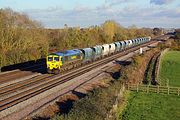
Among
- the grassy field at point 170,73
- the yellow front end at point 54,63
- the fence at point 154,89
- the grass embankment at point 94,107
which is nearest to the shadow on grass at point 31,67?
the yellow front end at point 54,63

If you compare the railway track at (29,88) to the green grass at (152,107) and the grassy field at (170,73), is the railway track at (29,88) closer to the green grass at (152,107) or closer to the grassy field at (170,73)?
the green grass at (152,107)

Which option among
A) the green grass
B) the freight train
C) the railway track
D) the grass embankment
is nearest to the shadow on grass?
the freight train

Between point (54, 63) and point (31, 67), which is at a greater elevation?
point (54, 63)

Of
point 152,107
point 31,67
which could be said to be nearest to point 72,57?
point 31,67

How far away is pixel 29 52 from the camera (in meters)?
55.9

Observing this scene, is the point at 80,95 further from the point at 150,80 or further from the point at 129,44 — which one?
the point at 129,44

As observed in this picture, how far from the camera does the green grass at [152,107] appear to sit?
26545 millimetres

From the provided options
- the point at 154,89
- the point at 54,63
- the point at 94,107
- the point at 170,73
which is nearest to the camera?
the point at 94,107

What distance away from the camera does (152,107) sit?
3000 cm

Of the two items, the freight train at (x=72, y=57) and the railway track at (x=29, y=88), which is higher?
the freight train at (x=72, y=57)

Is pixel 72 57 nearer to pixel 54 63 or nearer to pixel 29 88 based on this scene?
pixel 54 63

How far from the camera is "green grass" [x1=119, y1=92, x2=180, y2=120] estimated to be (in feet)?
87.1

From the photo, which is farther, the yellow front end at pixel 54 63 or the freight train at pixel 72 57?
the freight train at pixel 72 57

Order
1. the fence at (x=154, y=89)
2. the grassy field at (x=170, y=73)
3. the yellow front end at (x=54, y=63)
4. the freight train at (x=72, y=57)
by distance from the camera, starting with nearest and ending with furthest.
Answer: the fence at (x=154, y=89) < the yellow front end at (x=54, y=63) < the freight train at (x=72, y=57) < the grassy field at (x=170, y=73)
